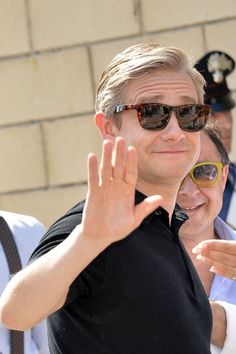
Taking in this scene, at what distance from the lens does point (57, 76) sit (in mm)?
4965

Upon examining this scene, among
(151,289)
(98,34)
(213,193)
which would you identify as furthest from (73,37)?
(151,289)

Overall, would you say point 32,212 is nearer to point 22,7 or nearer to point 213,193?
point 22,7

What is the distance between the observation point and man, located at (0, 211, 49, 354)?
2.92 metres

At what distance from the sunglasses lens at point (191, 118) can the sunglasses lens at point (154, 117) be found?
4cm

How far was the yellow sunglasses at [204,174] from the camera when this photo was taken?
2.91 metres

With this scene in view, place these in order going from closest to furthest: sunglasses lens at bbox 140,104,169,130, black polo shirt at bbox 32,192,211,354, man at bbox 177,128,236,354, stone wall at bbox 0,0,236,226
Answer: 1. black polo shirt at bbox 32,192,211,354
2. sunglasses lens at bbox 140,104,169,130
3. man at bbox 177,128,236,354
4. stone wall at bbox 0,0,236,226

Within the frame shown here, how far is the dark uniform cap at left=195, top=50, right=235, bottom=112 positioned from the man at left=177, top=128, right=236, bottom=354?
120 cm

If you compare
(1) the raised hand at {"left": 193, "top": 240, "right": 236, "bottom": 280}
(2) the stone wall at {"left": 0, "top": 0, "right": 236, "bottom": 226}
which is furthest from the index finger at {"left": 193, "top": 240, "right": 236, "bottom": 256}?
(2) the stone wall at {"left": 0, "top": 0, "right": 236, "bottom": 226}

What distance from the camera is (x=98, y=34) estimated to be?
495cm

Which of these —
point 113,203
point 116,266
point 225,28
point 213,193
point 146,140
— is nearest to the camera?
point 113,203

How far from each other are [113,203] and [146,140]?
0.42m

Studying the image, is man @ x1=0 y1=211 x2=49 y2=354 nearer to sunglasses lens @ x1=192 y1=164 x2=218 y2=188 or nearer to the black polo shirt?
sunglasses lens @ x1=192 y1=164 x2=218 y2=188

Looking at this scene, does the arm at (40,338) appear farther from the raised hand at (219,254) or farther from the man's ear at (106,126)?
the man's ear at (106,126)

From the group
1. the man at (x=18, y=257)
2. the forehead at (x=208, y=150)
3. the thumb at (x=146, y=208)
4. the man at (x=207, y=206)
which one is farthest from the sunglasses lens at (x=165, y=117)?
the man at (x=18, y=257)
